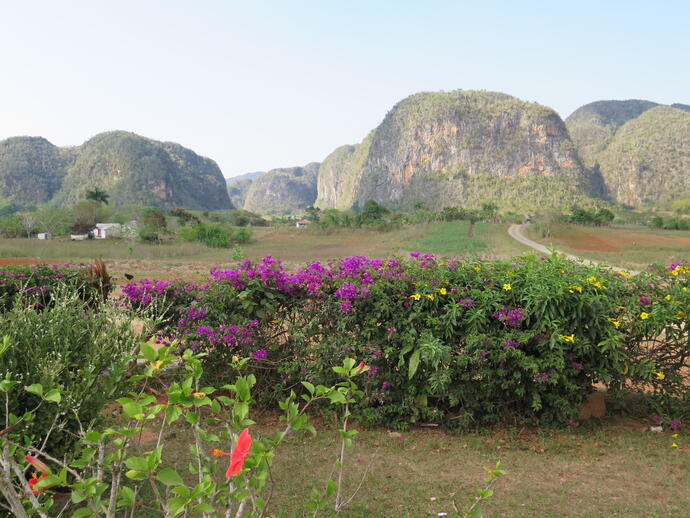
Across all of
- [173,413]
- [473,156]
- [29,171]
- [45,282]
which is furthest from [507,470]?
[29,171]

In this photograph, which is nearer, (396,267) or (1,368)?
(1,368)

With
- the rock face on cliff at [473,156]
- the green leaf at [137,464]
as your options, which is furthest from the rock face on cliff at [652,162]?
the green leaf at [137,464]

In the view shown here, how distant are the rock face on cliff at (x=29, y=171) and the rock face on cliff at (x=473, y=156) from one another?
107m

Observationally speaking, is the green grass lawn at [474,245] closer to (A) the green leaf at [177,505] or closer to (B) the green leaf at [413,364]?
(B) the green leaf at [413,364]

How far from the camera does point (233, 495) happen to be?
1207 millimetres

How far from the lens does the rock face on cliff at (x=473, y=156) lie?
471ft

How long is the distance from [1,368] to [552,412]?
13.2 ft

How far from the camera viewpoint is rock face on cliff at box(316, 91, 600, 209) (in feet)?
471

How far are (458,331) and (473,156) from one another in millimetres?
164870

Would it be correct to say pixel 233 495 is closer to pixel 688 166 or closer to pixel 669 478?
pixel 669 478

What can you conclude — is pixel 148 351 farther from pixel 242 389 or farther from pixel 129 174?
pixel 129 174

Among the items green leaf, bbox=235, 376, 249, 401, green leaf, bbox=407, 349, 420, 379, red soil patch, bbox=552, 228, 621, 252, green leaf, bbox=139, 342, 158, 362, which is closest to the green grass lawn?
red soil patch, bbox=552, 228, 621, 252

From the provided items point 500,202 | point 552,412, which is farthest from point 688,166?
point 552,412

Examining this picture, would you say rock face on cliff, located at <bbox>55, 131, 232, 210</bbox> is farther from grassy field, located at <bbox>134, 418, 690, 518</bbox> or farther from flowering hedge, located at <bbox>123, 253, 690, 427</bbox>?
grassy field, located at <bbox>134, 418, 690, 518</bbox>
